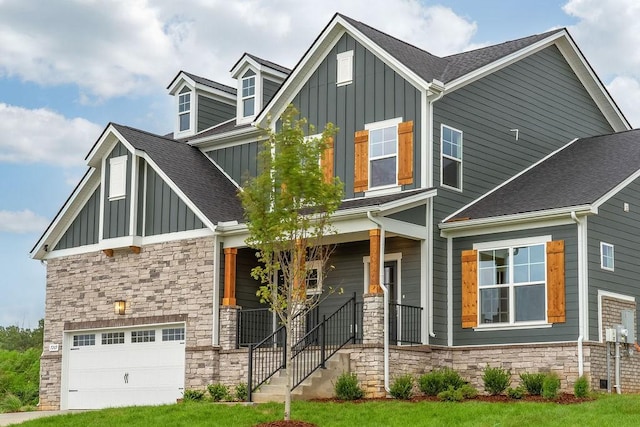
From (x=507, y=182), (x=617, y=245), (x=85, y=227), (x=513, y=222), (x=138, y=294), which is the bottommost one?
(x=138, y=294)

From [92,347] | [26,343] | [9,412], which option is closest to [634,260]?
[92,347]

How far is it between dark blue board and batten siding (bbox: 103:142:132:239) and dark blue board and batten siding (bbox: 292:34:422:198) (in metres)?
4.76

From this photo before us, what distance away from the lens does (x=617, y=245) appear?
22.2 m

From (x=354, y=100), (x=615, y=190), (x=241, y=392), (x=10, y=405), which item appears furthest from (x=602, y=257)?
(x=10, y=405)

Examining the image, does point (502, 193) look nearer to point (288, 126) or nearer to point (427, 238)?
point (427, 238)

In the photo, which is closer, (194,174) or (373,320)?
(373,320)

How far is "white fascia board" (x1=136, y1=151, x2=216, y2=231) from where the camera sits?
24.3m

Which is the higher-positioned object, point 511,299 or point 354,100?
point 354,100

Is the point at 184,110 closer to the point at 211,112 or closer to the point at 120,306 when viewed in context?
the point at 211,112

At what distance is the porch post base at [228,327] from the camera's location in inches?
942

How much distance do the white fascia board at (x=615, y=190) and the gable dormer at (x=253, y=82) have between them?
10.0m

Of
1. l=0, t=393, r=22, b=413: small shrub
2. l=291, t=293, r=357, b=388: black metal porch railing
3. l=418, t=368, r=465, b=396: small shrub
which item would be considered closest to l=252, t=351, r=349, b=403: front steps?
l=291, t=293, r=357, b=388: black metal porch railing

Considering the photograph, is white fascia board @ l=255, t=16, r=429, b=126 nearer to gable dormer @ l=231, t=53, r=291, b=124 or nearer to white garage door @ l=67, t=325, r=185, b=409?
gable dormer @ l=231, t=53, r=291, b=124

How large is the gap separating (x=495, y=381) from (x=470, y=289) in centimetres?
264
